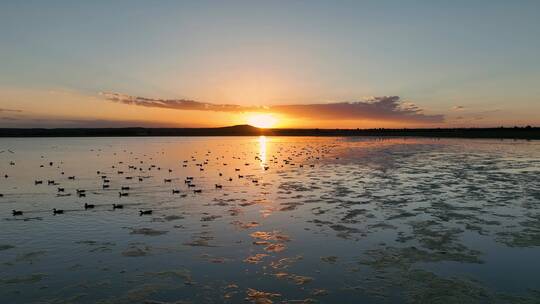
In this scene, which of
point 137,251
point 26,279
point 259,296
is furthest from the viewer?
point 137,251

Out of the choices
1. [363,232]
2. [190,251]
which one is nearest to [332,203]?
[363,232]

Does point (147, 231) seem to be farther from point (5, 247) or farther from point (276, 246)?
point (276, 246)

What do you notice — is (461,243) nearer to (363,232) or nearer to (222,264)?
(363,232)

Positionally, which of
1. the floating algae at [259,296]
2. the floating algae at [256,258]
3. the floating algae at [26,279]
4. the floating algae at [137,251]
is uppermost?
the floating algae at [259,296]

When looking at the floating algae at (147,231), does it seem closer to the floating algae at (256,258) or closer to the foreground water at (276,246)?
the foreground water at (276,246)

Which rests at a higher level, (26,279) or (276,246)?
(276,246)

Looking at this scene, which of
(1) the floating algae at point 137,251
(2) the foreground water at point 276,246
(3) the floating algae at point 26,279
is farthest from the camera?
(1) the floating algae at point 137,251

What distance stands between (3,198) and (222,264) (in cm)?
2097

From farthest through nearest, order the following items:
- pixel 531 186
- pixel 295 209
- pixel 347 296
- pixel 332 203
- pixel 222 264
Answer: pixel 531 186 < pixel 332 203 < pixel 295 209 < pixel 222 264 < pixel 347 296

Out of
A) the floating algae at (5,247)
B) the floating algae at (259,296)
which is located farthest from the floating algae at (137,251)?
the floating algae at (259,296)

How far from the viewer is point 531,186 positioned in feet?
97.1

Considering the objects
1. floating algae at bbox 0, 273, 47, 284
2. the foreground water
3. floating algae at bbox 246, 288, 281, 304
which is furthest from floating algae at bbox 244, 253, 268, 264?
floating algae at bbox 0, 273, 47, 284

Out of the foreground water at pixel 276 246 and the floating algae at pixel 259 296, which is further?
the foreground water at pixel 276 246

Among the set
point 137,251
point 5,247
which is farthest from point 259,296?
point 5,247
